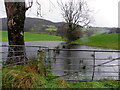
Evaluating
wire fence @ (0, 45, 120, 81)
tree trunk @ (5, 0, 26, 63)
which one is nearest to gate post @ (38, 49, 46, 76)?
wire fence @ (0, 45, 120, 81)

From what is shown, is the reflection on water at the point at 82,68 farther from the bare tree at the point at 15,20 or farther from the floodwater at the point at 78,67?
the bare tree at the point at 15,20

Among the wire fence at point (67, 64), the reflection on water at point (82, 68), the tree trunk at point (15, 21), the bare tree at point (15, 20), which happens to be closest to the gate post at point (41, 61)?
the wire fence at point (67, 64)

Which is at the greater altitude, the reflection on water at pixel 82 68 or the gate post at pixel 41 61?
A: the gate post at pixel 41 61

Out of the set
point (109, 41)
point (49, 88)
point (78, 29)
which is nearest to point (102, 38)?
point (109, 41)

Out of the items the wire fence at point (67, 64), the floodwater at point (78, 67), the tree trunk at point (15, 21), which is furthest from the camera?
the tree trunk at point (15, 21)

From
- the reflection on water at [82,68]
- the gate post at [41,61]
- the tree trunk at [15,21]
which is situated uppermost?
the tree trunk at [15,21]

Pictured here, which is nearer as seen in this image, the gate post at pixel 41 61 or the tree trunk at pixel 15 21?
the gate post at pixel 41 61

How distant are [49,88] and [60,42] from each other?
496 cm

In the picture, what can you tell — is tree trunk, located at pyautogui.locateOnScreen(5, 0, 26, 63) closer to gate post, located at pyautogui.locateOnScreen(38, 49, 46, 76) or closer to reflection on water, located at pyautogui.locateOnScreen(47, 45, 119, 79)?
gate post, located at pyautogui.locateOnScreen(38, 49, 46, 76)

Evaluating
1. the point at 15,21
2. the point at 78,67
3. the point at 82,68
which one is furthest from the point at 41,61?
the point at 78,67

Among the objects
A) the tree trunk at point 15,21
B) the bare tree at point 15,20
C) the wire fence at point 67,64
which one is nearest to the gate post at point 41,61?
the wire fence at point 67,64

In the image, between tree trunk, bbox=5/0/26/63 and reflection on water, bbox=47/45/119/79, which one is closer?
reflection on water, bbox=47/45/119/79

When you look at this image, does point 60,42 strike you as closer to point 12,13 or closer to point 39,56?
point 12,13

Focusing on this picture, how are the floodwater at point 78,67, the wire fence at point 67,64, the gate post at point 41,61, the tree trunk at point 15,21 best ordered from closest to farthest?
the gate post at point 41,61
the wire fence at point 67,64
the floodwater at point 78,67
the tree trunk at point 15,21
